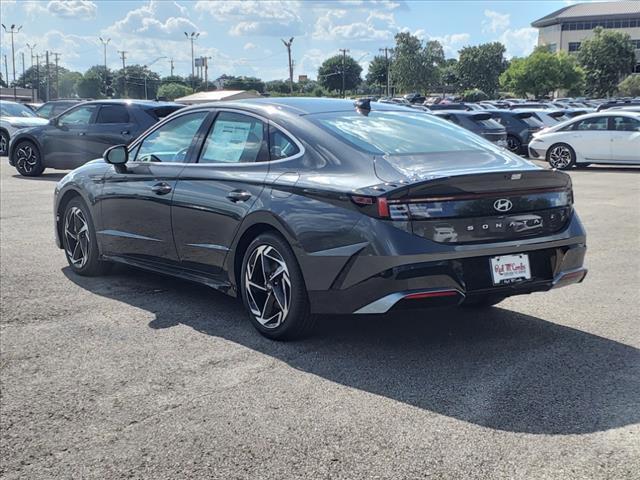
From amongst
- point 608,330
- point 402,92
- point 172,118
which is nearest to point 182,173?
point 172,118

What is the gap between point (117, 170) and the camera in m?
6.57

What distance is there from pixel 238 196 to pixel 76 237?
255 cm

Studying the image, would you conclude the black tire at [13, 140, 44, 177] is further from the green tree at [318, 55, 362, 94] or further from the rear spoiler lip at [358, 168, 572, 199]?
the green tree at [318, 55, 362, 94]

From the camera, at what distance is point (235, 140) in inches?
224

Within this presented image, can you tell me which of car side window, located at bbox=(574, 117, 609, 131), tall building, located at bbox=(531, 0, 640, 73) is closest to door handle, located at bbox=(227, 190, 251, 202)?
car side window, located at bbox=(574, 117, 609, 131)

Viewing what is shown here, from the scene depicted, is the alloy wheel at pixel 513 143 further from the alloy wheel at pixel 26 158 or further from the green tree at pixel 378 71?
the green tree at pixel 378 71

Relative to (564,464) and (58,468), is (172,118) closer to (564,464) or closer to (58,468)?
(58,468)

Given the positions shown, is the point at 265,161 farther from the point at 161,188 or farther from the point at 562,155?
the point at 562,155

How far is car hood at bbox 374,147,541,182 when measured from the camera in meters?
4.58

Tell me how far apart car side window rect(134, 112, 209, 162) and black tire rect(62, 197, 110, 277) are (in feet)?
2.87

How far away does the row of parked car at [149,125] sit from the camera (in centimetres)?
1585

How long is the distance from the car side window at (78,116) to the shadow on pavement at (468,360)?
10605 mm

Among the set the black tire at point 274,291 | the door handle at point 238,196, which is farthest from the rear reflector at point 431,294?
the door handle at point 238,196

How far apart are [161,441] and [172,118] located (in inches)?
132
